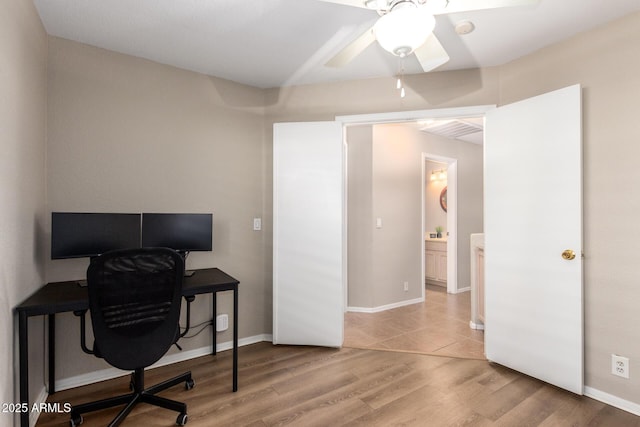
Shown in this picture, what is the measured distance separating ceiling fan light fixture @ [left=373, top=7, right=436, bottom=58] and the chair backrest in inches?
61.6

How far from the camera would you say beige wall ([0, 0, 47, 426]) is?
1513 millimetres

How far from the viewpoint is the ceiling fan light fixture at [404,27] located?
1.25 meters

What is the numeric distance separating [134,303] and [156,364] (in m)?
1.21

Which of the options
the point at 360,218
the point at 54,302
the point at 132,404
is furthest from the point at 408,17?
the point at 360,218

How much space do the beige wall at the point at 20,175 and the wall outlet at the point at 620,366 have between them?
3.43m

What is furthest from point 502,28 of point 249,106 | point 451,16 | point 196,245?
point 196,245

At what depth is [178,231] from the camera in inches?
99.1

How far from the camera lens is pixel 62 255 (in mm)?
2074

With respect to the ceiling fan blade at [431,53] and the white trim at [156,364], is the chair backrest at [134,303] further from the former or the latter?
the ceiling fan blade at [431,53]

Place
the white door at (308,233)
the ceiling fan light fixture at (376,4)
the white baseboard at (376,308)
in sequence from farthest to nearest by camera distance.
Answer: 1. the white baseboard at (376,308)
2. the white door at (308,233)
3. the ceiling fan light fixture at (376,4)

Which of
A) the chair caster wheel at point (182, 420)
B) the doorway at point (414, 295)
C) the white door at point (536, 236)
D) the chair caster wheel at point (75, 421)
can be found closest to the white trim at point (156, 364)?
the chair caster wheel at point (75, 421)

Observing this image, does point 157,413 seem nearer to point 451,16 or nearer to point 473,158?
point 451,16

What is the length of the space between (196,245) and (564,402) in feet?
9.38

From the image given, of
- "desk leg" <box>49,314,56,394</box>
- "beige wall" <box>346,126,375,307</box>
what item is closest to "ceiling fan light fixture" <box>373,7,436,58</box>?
"desk leg" <box>49,314,56,394</box>
